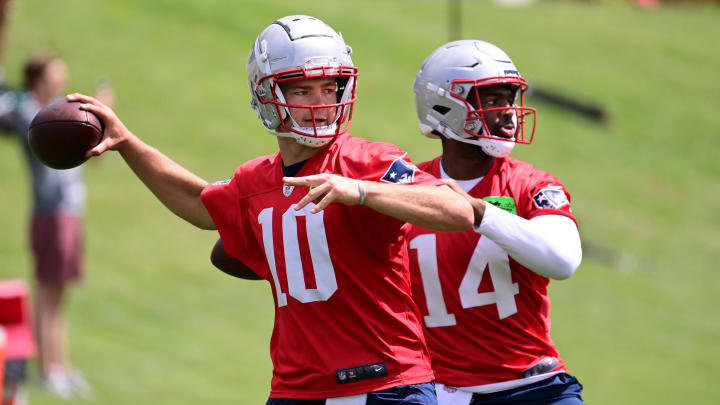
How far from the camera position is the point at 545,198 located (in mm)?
3869

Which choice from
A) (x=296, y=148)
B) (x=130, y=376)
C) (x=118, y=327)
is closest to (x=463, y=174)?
(x=296, y=148)

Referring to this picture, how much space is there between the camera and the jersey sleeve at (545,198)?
3.83m

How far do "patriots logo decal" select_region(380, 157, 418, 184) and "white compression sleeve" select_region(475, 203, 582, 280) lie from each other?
405mm

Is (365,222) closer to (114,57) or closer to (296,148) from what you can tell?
(296,148)

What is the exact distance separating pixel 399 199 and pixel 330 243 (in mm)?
377

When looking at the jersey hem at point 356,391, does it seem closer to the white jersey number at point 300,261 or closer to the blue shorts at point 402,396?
the blue shorts at point 402,396

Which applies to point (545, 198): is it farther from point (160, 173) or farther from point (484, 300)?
point (160, 173)

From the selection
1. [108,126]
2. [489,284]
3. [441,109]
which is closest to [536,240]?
[489,284]

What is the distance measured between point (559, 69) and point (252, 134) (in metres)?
8.06

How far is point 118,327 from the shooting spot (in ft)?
31.1

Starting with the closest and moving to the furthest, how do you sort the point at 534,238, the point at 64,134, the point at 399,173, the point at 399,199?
the point at 399,199 → the point at 399,173 → the point at 534,238 → the point at 64,134

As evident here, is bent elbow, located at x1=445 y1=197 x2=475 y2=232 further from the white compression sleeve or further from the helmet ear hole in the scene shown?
the helmet ear hole

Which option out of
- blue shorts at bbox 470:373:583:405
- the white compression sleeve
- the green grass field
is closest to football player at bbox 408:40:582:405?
blue shorts at bbox 470:373:583:405

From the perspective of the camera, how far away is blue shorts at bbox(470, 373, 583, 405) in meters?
3.94
